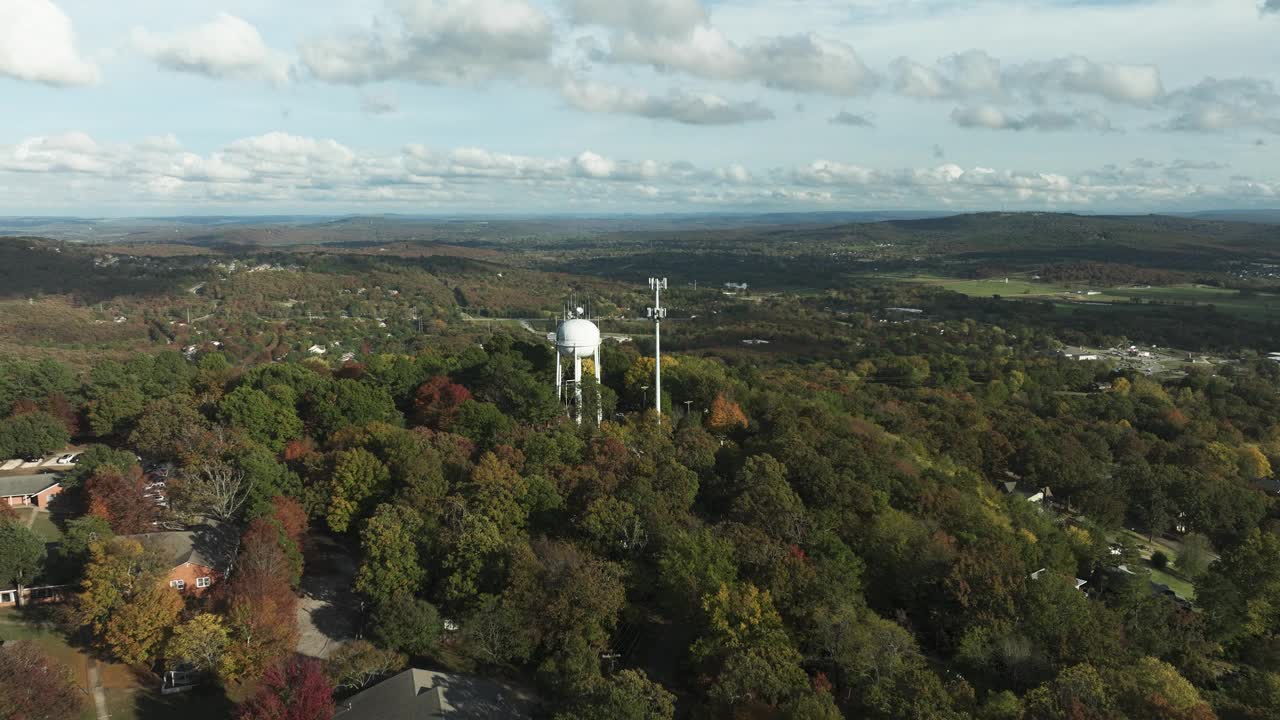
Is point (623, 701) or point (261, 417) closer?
point (623, 701)

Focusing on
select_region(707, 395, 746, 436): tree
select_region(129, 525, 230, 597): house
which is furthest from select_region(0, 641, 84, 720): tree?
select_region(707, 395, 746, 436): tree

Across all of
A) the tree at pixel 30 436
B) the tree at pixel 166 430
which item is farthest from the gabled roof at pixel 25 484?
the tree at pixel 30 436

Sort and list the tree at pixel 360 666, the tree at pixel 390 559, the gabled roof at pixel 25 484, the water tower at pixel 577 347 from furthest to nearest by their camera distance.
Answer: the water tower at pixel 577 347 → the gabled roof at pixel 25 484 → the tree at pixel 390 559 → the tree at pixel 360 666

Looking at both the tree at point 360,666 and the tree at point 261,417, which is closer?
the tree at point 360,666

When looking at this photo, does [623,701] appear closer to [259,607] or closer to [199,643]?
[259,607]

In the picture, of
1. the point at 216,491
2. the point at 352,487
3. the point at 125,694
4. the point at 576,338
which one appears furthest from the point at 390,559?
the point at 576,338

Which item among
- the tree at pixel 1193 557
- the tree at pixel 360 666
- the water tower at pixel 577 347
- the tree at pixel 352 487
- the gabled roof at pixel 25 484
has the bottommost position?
the tree at pixel 1193 557

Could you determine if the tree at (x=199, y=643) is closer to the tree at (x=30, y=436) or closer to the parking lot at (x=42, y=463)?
the parking lot at (x=42, y=463)

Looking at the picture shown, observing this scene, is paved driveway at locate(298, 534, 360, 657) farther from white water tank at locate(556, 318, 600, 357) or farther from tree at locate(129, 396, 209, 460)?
white water tank at locate(556, 318, 600, 357)

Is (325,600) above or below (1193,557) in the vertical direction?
above
